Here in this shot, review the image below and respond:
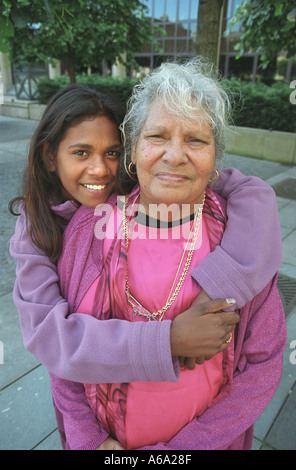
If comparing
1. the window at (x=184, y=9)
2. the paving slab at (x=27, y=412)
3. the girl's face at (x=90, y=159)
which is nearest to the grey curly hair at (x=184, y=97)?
the girl's face at (x=90, y=159)

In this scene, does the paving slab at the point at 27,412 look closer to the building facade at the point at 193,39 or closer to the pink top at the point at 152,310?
the pink top at the point at 152,310

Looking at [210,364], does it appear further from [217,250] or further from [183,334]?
[217,250]

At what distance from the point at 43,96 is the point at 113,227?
43.5ft

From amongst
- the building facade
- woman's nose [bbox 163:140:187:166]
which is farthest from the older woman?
the building facade

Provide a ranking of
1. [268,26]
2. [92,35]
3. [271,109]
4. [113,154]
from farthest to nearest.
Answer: [271,109], [92,35], [268,26], [113,154]

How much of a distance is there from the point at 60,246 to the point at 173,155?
528 millimetres

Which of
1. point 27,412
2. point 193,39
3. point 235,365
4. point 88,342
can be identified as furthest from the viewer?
point 193,39

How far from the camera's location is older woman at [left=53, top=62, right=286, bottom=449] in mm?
1136

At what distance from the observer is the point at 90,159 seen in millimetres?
1384

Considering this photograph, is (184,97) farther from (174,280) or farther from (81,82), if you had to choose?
(81,82)

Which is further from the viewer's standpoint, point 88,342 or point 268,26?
point 268,26

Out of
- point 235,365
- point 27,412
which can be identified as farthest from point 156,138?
point 27,412

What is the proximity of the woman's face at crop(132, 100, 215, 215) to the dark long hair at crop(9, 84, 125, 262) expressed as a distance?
30cm

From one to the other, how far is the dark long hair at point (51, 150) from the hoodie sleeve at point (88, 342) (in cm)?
18
